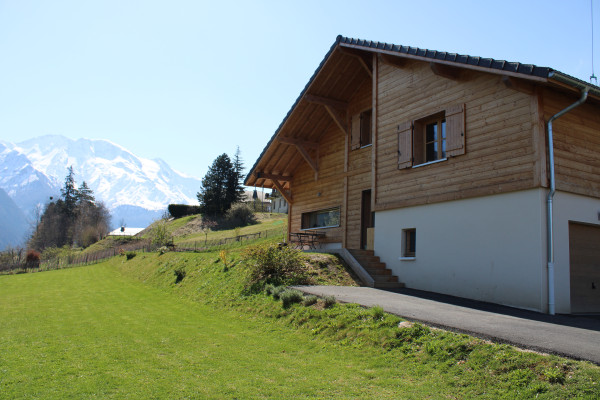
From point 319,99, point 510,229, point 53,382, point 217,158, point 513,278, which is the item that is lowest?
point 53,382

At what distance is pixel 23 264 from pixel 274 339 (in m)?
36.4

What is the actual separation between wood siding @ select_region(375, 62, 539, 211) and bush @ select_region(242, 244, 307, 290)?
156 inches

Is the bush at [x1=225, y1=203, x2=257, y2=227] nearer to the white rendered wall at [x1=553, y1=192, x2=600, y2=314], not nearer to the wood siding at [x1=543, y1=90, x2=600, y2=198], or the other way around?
the wood siding at [x1=543, y1=90, x2=600, y2=198]

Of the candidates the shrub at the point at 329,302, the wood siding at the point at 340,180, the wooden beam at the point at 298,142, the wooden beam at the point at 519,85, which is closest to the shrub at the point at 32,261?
the wood siding at the point at 340,180

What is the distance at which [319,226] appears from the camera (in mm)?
20062

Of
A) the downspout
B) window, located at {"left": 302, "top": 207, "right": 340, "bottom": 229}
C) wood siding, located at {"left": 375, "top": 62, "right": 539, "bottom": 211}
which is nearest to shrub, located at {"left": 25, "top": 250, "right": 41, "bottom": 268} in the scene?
window, located at {"left": 302, "top": 207, "right": 340, "bottom": 229}

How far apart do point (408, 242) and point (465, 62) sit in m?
5.61

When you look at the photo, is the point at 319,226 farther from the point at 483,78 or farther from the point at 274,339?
the point at 274,339

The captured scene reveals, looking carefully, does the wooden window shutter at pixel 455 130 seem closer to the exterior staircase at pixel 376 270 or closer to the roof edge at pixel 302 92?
the exterior staircase at pixel 376 270

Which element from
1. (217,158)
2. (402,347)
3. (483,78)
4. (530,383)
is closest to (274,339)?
(402,347)

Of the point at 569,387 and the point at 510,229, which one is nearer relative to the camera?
the point at 569,387

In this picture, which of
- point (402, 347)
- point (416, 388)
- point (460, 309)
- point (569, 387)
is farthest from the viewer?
point (460, 309)

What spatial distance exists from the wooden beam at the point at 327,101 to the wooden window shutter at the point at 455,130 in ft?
20.6

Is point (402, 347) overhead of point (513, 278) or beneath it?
beneath
